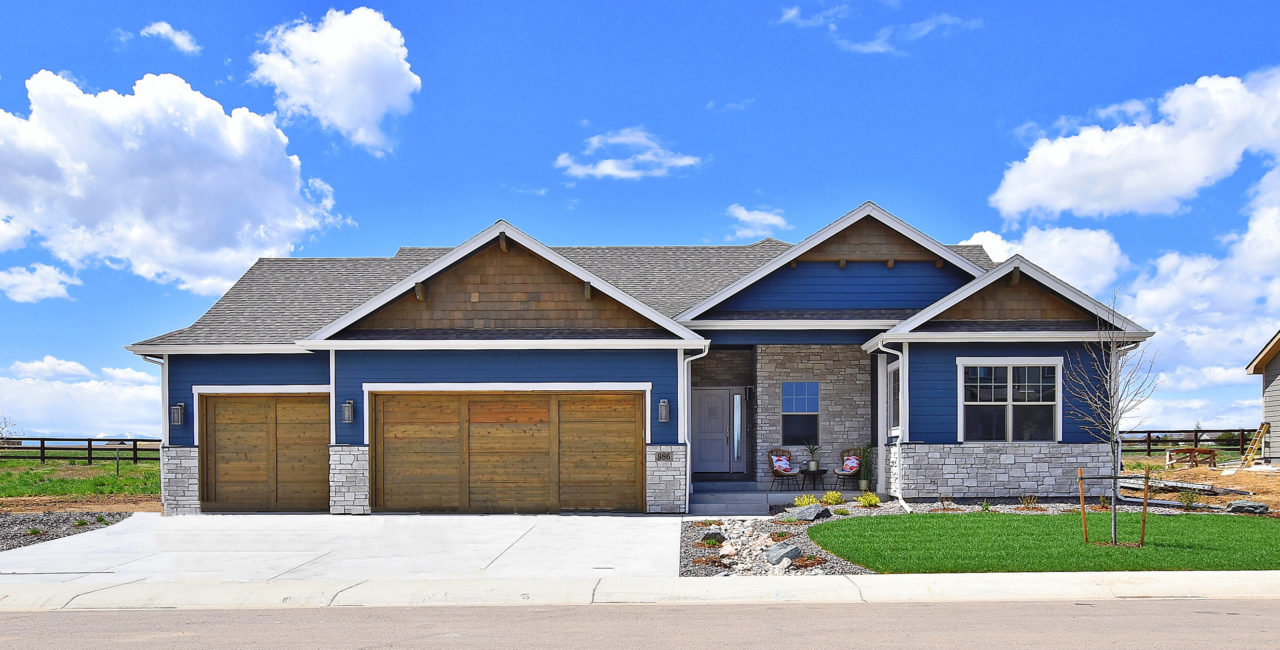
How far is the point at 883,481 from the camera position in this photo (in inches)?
711

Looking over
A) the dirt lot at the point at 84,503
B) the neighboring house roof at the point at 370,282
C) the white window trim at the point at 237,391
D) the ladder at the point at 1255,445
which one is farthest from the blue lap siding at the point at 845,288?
the ladder at the point at 1255,445

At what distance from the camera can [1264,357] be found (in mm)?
31047

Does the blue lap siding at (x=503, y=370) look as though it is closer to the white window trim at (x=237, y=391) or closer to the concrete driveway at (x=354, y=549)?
the white window trim at (x=237, y=391)

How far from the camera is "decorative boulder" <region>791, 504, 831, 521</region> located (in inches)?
579

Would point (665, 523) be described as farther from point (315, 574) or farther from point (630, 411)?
point (315, 574)

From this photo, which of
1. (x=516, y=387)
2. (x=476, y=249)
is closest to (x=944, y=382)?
(x=516, y=387)

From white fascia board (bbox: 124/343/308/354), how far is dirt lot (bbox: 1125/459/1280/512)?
1565 cm

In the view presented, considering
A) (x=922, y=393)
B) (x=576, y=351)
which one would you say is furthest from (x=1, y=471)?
(x=922, y=393)

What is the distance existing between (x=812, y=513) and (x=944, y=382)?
12.5 feet

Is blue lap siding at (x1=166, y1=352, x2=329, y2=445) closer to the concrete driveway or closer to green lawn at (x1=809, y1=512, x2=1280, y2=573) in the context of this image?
the concrete driveway

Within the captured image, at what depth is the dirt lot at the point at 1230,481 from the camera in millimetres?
18156

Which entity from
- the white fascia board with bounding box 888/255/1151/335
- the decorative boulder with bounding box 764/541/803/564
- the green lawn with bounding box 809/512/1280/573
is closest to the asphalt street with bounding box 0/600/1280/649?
the green lawn with bounding box 809/512/1280/573

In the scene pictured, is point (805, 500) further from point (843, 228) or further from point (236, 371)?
point (236, 371)

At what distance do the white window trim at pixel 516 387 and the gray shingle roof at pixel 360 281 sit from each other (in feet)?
7.22
